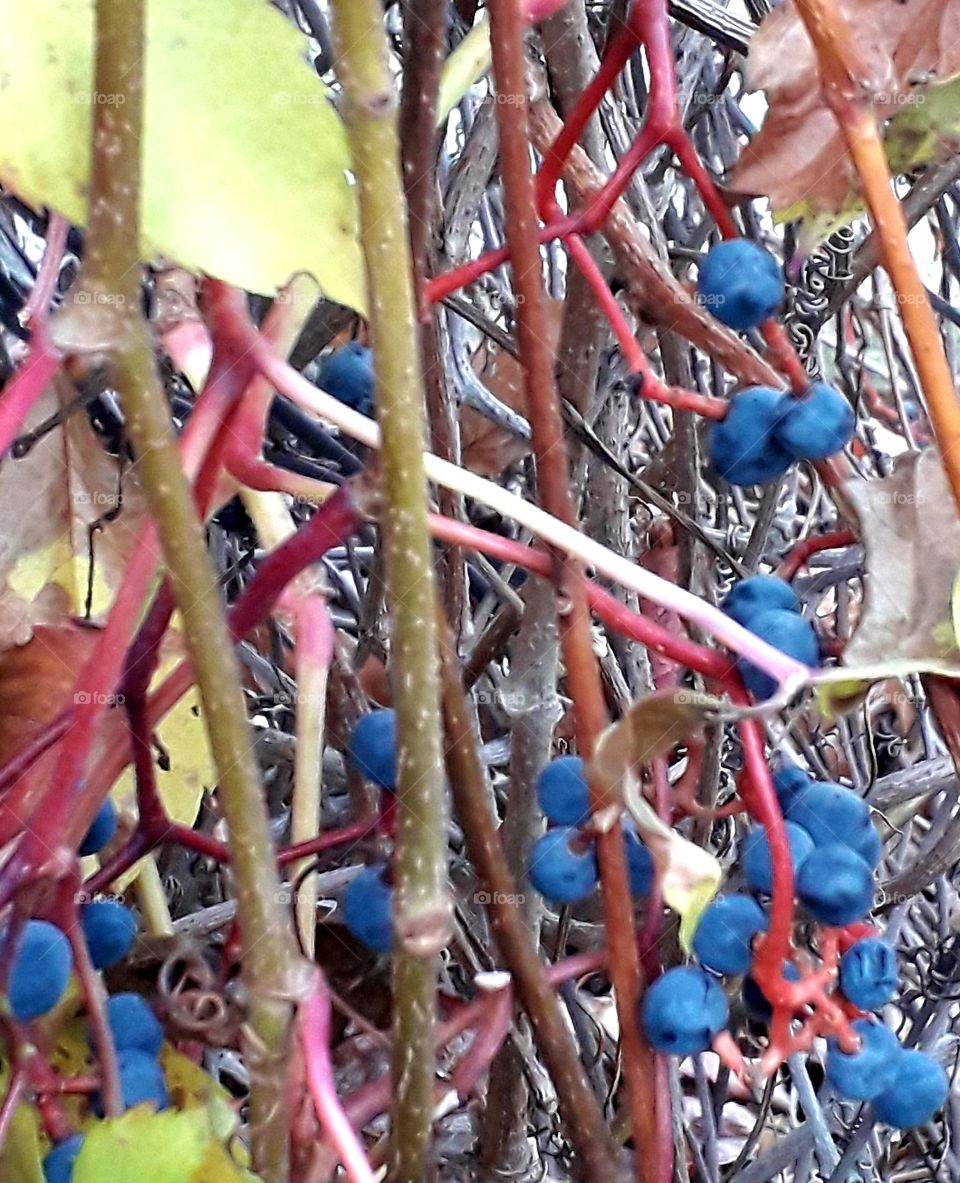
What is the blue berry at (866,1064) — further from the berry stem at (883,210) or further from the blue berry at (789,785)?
the berry stem at (883,210)

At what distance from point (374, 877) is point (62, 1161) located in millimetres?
125

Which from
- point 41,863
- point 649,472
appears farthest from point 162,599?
point 649,472

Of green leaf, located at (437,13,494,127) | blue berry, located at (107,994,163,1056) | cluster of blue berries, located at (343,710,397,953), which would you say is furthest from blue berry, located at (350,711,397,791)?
green leaf, located at (437,13,494,127)

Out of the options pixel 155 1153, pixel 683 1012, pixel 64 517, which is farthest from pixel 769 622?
pixel 64 517

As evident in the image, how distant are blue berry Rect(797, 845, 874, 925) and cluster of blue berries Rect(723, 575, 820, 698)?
60 mm

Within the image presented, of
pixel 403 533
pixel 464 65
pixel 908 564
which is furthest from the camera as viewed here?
pixel 464 65

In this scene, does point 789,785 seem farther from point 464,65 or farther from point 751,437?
point 464,65

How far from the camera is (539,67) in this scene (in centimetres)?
60

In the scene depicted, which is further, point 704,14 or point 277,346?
point 704,14

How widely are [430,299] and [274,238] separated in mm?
125

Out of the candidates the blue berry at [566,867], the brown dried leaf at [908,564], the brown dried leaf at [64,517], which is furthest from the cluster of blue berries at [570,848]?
the brown dried leaf at [64,517]

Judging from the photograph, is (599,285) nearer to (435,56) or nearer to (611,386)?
(435,56)

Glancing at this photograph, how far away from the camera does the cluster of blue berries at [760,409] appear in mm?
445

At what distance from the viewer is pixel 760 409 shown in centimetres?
45
